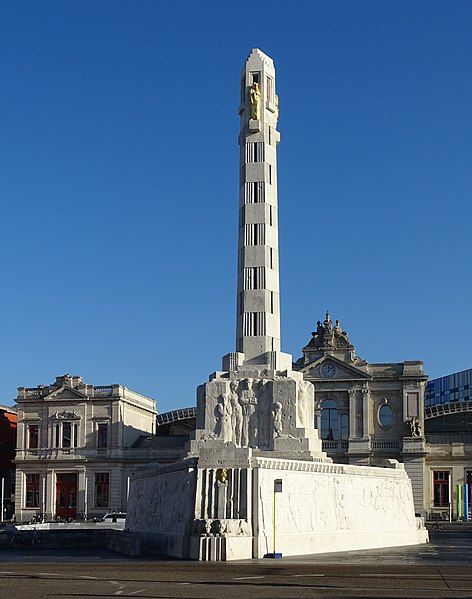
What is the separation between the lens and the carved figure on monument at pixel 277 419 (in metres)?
37.2

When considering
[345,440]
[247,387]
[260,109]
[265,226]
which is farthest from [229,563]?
[345,440]

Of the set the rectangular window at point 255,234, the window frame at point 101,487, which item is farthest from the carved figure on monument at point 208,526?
the window frame at point 101,487

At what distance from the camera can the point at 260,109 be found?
138 feet

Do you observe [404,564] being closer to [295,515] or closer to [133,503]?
[295,515]

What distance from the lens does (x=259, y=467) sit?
1266 inches

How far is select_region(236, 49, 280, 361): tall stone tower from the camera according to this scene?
130 feet

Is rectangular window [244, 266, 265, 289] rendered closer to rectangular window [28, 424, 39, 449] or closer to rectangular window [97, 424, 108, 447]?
rectangular window [97, 424, 108, 447]

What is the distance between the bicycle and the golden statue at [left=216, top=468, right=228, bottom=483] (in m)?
12.7

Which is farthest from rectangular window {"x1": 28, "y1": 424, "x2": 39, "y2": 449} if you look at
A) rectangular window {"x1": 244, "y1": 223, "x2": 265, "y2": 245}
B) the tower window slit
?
rectangular window {"x1": 244, "y1": 223, "x2": 265, "y2": 245}

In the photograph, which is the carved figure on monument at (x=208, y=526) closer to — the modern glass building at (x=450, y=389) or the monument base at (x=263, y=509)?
the monument base at (x=263, y=509)

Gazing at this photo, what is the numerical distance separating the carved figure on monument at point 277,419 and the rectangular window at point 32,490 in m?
51.6

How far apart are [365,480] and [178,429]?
Answer: 60.3 m

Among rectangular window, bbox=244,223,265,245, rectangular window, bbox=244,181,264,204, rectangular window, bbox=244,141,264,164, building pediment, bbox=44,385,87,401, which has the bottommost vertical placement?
building pediment, bbox=44,385,87,401

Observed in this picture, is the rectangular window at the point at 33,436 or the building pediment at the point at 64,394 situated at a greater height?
the building pediment at the point at 64,394
